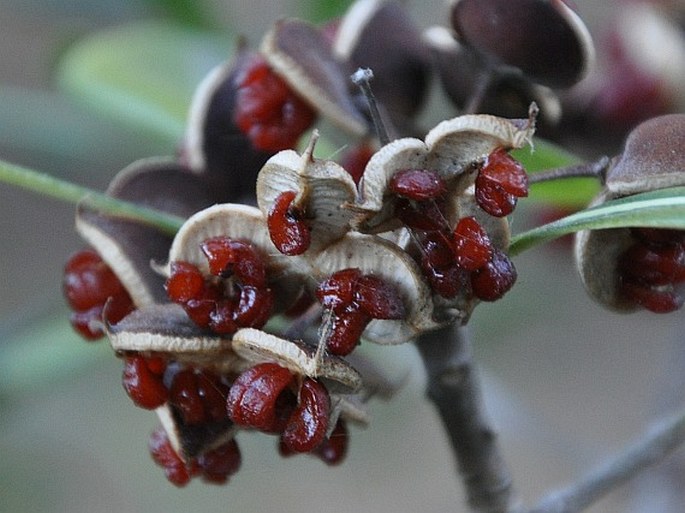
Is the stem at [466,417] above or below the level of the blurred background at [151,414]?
above

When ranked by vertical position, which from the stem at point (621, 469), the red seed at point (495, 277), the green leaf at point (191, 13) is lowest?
the stem at point (621, 469)

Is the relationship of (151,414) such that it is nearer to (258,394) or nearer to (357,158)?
(357,158)

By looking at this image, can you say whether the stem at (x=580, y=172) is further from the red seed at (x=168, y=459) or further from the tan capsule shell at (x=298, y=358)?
the red seed at (x=168, y=459)

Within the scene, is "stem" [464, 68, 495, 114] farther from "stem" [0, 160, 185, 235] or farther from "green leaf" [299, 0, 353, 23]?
"green leaf" [299, 0, 353, 23]

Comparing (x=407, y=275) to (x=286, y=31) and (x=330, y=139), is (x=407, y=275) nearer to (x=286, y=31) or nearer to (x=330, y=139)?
(x=286, y=31)

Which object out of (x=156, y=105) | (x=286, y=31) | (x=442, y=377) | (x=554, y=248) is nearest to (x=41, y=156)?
(x=156, y=105)

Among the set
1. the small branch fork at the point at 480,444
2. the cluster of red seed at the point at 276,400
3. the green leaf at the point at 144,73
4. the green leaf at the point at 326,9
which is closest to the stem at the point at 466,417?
the small branch fork at the point at 480,444

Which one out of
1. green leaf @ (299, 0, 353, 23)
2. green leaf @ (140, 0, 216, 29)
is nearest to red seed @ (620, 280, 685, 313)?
green leaf @ (299, 0, 353, 23)
